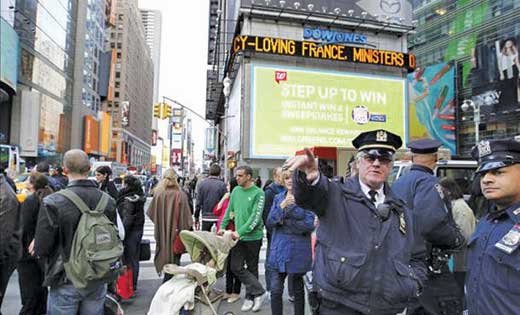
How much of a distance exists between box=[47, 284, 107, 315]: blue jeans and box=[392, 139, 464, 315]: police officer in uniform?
280 centimetres

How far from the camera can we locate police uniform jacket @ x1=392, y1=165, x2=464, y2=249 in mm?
3566

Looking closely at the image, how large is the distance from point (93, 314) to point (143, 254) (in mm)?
3361

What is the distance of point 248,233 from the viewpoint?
597 cm

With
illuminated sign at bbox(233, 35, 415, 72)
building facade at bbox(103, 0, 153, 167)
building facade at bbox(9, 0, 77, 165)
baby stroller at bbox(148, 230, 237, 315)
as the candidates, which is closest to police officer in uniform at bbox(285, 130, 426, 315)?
baby stroller at bbox(148, 230, 237, 315)

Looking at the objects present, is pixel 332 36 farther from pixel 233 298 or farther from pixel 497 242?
pixel 497 242

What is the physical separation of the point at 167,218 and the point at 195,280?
7.93 feet

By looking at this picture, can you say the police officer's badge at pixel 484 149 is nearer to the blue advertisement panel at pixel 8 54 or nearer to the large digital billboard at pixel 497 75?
the blue advertisement panel at pixel 8 54

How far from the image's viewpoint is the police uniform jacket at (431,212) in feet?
11.7

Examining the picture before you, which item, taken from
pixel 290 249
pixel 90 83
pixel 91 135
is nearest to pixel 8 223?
pixel 290 249

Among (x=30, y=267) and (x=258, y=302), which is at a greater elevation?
(x=30, y=267)

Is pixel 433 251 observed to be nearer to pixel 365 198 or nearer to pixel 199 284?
pixel 365 198

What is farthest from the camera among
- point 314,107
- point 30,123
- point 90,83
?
point 90,83

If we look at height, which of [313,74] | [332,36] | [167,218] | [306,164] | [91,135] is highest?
[332,36]

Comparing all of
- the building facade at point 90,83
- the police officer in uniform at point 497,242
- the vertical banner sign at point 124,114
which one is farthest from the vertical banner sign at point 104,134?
the police officer in uniform at point 497,242
